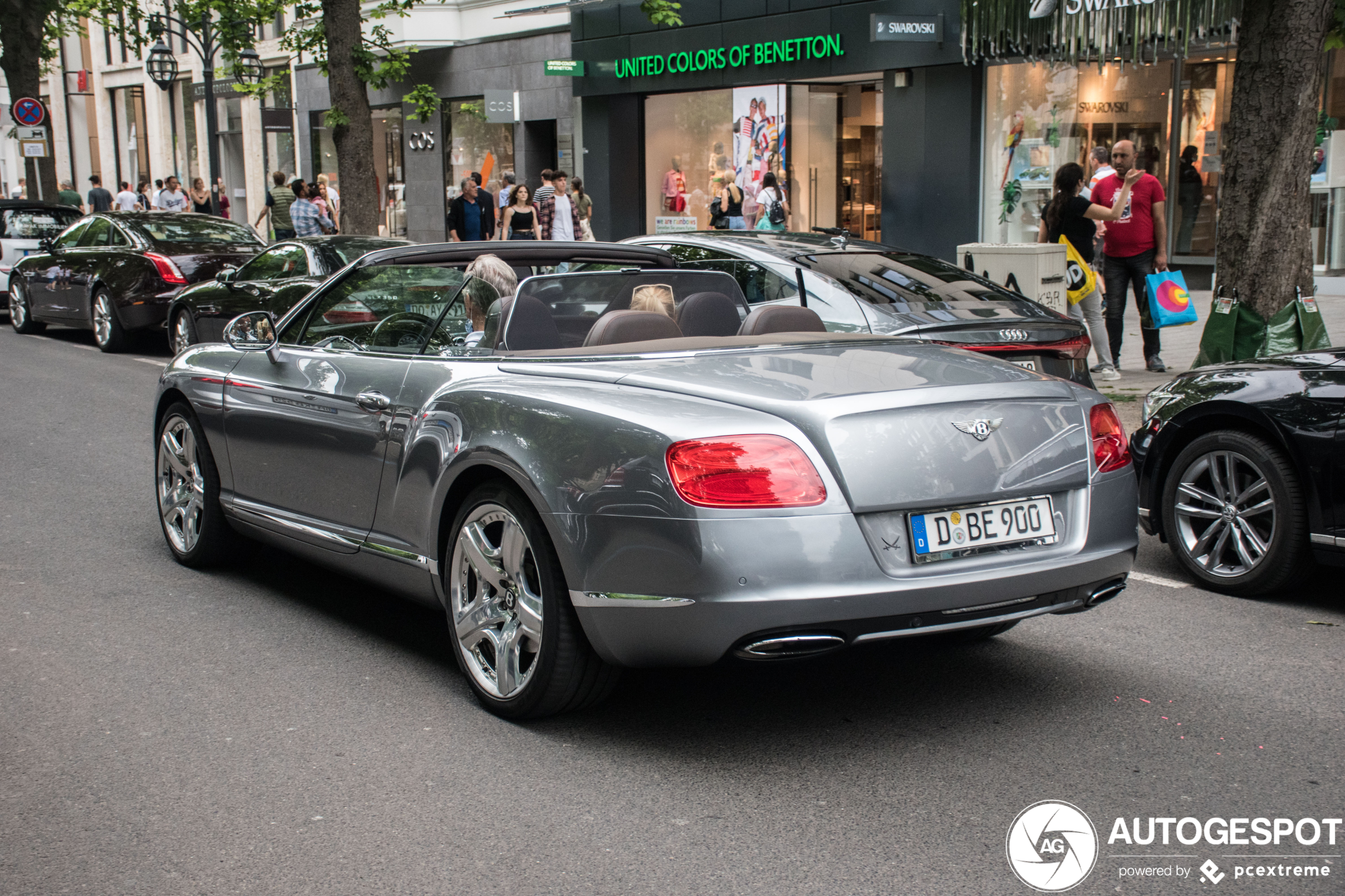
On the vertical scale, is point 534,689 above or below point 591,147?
below

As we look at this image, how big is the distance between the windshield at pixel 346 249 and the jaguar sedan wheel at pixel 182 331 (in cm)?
195

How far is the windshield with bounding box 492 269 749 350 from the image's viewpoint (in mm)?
4621

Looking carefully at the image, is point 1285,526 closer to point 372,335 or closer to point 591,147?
point 372,335

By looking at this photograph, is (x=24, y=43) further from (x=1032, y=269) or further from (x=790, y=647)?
(x=790, y=647)

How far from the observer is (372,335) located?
206 inches

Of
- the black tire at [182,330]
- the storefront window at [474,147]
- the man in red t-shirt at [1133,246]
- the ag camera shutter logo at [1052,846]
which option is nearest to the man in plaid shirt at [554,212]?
the black tire at [182,330]

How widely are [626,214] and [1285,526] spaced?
21977mm

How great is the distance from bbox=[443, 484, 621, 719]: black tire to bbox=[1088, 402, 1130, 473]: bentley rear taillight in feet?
5.15

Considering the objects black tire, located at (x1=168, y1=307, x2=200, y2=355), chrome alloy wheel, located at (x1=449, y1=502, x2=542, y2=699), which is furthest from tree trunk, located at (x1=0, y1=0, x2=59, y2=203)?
chrome alloy wheel, located at (x1=449, y1=502, x2=542, y2=699)

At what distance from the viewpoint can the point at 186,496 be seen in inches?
240

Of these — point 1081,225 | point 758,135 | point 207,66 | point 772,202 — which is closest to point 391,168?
point 207,66

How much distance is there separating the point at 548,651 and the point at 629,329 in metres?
1.20

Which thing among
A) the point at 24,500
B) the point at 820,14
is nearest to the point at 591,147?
the point at 820,14

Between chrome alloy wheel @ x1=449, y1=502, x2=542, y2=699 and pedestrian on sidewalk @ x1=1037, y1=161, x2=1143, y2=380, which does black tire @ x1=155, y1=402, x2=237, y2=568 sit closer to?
chrome alloy wheel @ x1=449, y1=502, x2=542, y2=699
